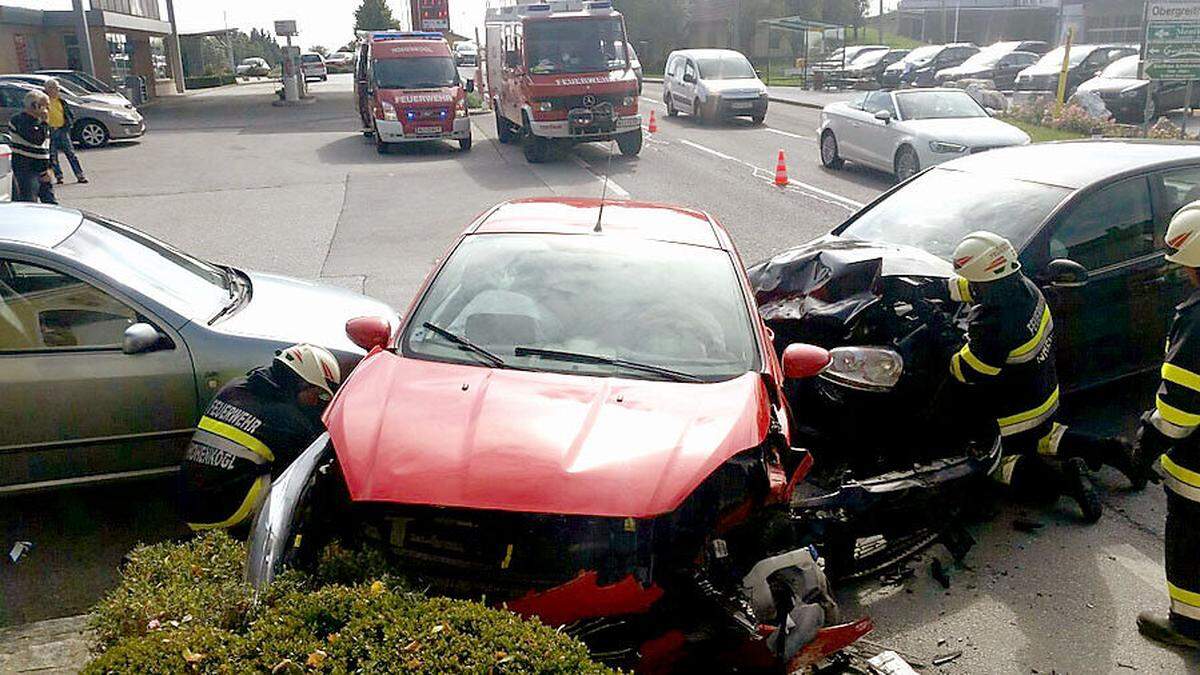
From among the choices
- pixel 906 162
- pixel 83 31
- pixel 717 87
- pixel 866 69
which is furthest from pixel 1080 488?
pixel 866 69

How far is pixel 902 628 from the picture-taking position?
4129mm

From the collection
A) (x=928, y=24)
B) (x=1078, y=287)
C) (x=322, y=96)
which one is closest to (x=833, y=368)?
(x=1078, y=287)

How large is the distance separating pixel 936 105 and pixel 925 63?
22514mm

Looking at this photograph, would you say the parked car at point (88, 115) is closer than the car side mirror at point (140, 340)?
No

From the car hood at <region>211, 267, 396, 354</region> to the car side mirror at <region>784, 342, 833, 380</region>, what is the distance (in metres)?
2.50

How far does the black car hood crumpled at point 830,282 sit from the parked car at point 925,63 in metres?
31.5

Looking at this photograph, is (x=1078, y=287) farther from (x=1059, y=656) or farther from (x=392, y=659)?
(x=392, y=659)

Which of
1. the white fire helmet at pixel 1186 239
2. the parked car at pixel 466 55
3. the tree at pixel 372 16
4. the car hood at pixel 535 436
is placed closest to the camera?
the car hood at pixel 535 436

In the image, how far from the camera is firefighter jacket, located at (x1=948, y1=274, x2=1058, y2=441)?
4758 millimetres

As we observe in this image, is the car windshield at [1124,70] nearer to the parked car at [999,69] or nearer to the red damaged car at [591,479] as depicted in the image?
the parked car at [999,69]

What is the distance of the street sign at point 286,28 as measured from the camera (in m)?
43.2

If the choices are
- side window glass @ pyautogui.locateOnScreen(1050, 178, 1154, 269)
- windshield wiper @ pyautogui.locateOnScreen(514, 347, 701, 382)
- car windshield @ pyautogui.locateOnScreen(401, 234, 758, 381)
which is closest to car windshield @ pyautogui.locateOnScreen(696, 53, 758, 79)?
side window glass @ pyautogui.locateOnScreen(1050, 178, 1154, 269)

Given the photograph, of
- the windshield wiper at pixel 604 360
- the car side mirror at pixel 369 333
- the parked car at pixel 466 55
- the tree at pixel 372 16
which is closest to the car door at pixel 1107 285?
the windshield wiper at pixel 604 360

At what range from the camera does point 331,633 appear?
277 centimetres
